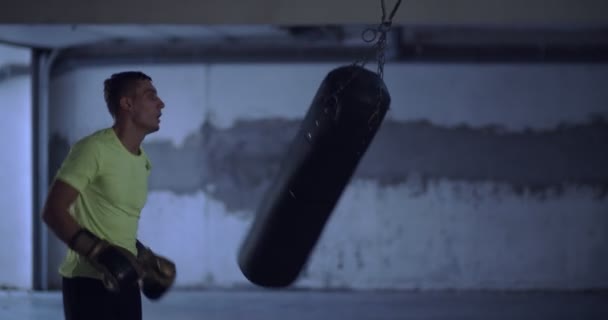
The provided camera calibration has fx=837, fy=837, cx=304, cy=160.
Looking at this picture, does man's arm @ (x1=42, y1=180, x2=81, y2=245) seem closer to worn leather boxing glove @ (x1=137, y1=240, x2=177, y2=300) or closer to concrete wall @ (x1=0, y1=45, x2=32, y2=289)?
worn leather boxing glove @ (x1=137, y1=240, x2=177, y2=300)

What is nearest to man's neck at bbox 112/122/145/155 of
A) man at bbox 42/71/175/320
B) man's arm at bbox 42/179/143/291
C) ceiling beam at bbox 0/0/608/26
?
man at bbox 42/71/175/320

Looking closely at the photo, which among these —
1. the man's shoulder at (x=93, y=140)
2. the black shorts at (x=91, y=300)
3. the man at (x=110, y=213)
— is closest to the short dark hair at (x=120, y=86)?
the man at (x=110, y=213)

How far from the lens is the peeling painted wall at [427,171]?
21.1 feet

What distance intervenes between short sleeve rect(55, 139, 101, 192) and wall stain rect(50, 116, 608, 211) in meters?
4.23

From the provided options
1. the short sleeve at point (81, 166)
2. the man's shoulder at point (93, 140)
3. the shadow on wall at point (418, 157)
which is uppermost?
the man's shoulder at point (93, 140)

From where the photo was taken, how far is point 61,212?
2.17m

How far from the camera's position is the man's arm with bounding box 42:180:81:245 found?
7.09 feet

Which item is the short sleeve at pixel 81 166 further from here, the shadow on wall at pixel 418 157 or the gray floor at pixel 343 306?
the shadow on wall at pixel 418 157

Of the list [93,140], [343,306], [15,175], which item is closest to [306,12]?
[93,140]

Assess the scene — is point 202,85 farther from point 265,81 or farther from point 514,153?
point 514,153

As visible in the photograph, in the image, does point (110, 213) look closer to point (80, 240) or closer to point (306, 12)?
point (80, 240)

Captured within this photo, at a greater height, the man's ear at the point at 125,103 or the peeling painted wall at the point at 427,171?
the man's ear at the point at 125,103

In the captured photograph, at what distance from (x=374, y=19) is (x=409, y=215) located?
2.94 meters

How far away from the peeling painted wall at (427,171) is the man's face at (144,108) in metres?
4.07
